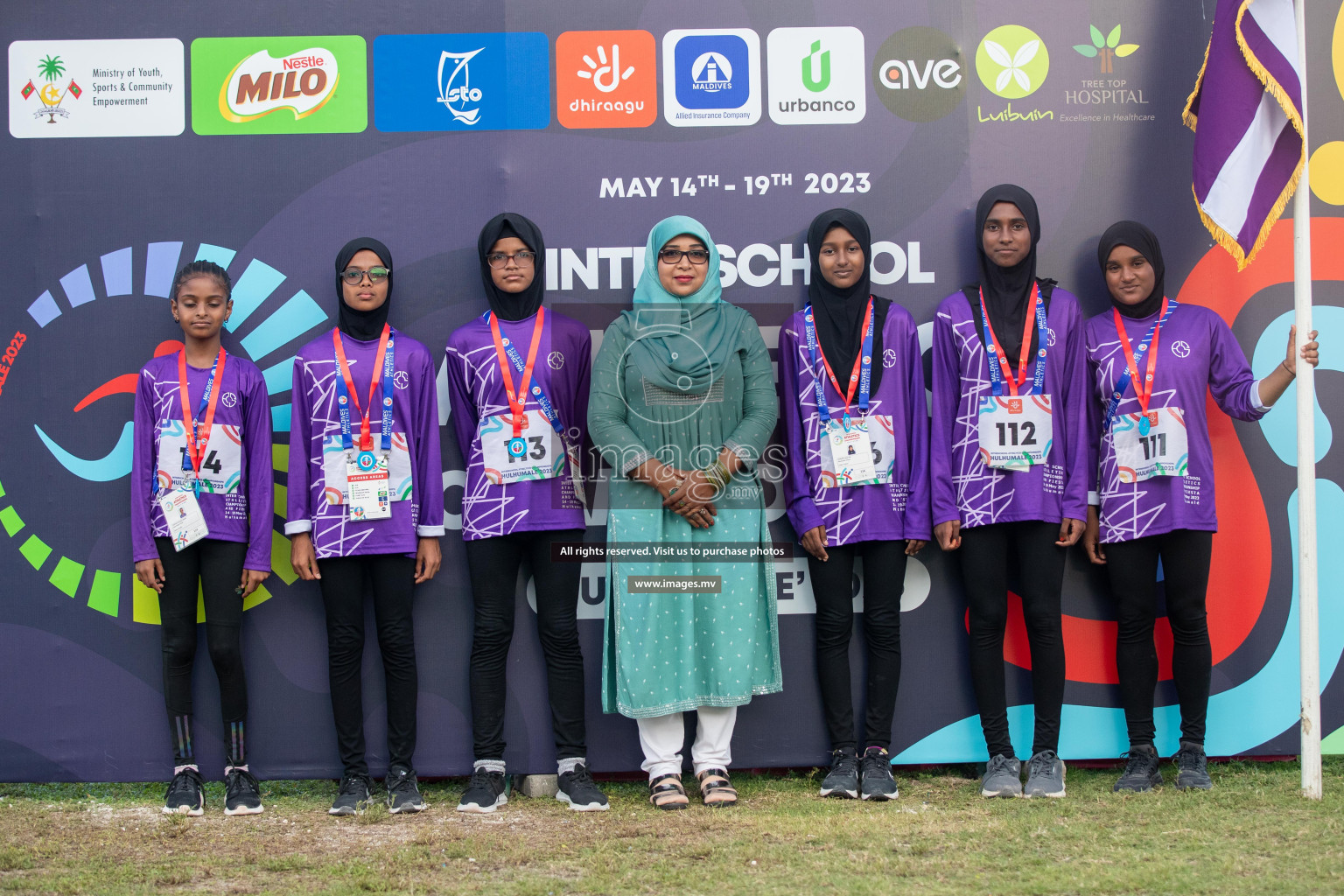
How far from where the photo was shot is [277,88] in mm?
3969

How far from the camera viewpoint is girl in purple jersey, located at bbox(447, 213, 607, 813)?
3.62 metres

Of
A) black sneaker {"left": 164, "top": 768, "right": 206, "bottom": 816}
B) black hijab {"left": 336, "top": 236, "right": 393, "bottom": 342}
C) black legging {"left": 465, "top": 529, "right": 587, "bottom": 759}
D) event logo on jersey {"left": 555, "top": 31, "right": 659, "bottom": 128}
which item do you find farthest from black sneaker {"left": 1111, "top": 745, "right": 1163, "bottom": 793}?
black sneaker {"left": 164, "top": 768, "right": 206, "bottom": 816}

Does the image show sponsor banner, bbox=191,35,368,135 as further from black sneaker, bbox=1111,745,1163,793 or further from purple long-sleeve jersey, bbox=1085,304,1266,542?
black sneaker, bbox=1111,745,1163,793

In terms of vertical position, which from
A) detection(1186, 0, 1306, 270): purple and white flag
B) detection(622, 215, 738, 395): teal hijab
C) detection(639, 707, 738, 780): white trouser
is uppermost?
detection(1186, 0, 1306, 270): purple and white flag

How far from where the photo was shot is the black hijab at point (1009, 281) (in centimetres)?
369

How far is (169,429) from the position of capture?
3.61m

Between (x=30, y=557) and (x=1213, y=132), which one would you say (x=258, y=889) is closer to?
(x=30, y=557)

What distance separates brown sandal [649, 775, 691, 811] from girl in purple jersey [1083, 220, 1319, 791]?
1549 millimetres

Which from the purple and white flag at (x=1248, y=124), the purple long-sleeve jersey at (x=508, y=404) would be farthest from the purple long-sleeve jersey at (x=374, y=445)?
the purple and white flag at (x=1248, y=124)

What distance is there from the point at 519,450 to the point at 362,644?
2.99 feet

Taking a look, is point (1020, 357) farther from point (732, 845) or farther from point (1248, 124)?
point (732, 845)

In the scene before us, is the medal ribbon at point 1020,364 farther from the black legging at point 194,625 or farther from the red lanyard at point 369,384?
the black legging at point 194,625

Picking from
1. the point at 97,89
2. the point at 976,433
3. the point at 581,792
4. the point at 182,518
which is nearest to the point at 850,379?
the point at 976,433

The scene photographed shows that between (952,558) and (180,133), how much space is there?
3.42m
